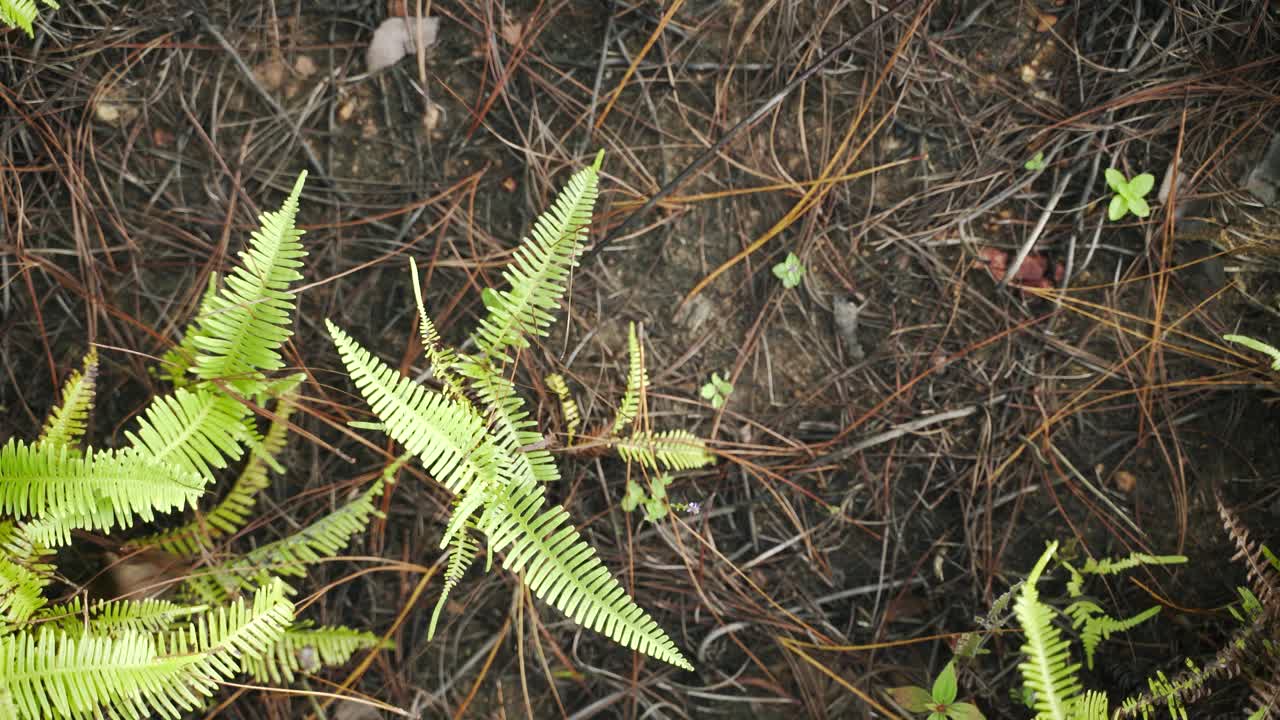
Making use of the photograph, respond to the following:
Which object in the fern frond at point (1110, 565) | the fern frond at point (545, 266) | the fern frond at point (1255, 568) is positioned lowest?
the fern frond at point (1110, 565)

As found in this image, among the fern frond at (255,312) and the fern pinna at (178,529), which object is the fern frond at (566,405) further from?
the fern frond at (255,312)

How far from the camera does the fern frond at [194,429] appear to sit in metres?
2.57

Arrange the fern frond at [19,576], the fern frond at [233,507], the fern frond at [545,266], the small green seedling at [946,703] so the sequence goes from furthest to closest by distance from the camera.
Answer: the fern frond at [233,507] → the small green seedling at [946,703] → the fern frond at [545,266] → the fern frond at [19,576]

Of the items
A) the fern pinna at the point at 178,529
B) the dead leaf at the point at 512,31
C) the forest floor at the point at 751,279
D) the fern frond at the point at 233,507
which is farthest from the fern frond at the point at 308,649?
the dead leaf at the point at 512,31

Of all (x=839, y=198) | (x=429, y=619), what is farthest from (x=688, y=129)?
(x=429, y=619)

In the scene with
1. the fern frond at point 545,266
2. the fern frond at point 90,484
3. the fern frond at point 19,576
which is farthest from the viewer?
the fern frond at point 545,266

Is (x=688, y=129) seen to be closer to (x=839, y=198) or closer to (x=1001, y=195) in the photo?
(x=839, y=198)

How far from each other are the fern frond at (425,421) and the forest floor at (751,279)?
61 cm

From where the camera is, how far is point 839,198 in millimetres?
3193

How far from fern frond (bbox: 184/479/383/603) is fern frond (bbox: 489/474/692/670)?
0.68 metres

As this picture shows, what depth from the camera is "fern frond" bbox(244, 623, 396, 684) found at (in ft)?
9.27

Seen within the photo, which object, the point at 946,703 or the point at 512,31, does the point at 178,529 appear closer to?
the point at 512,31

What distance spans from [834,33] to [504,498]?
2175 mm

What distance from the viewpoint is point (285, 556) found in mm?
2900
